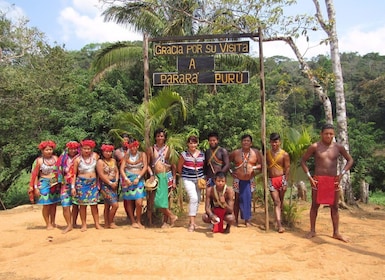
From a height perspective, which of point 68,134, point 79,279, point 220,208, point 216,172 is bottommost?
point 79,279

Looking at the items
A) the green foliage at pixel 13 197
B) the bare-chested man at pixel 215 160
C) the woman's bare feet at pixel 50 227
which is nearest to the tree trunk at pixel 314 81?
the bare-chested man at pixel 215 160

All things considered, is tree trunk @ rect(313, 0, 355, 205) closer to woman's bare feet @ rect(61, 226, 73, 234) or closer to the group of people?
the group of people

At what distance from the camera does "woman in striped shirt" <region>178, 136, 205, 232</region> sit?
19.6ft

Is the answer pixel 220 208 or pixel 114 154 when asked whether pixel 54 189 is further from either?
pixel 220 208

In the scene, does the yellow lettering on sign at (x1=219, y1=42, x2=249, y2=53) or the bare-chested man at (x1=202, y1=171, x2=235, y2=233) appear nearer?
the bare-chested man at (x1=202, y1=171, x2=235, y2=233)

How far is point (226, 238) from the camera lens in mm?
5363

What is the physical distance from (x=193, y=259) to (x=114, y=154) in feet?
9.40

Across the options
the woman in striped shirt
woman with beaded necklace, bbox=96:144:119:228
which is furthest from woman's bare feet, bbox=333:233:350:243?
woman with beaded necklace, bbox=96:144:119:228

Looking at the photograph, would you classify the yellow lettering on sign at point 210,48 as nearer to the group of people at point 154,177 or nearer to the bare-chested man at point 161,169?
the group of people at point 154,177

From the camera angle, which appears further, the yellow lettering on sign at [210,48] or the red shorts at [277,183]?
the yellow lettering on sign at [210,48]

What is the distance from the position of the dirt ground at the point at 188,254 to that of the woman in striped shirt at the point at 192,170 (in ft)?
1.62

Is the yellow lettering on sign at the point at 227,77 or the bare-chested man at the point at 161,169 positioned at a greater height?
the yellow lettering on sign at the point at 227,77

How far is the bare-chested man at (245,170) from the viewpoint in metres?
6.14

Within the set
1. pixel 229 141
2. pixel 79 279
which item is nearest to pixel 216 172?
pixel 79 279
